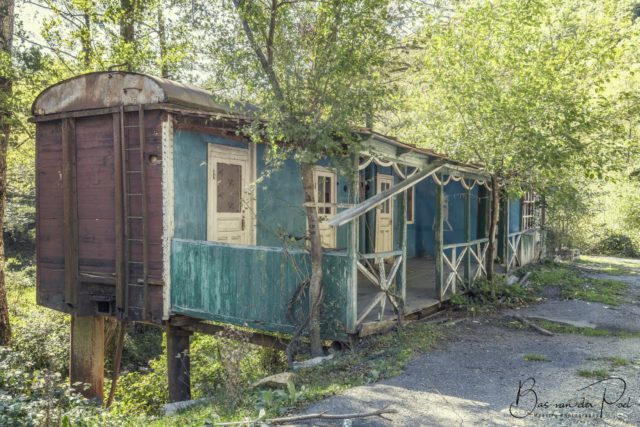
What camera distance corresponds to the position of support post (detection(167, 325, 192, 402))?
8.06 metres

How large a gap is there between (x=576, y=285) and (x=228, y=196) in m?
9.62

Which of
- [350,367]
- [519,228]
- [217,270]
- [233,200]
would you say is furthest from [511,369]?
[519,228]

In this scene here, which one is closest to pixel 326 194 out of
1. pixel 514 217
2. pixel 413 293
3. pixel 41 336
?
pixel 413 293

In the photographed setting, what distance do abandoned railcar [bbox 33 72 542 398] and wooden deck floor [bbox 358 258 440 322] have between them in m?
0.05

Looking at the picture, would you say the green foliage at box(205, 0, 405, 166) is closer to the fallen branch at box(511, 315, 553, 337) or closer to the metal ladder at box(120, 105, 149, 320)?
the metal ladder at box(120, 105, 149, 320)

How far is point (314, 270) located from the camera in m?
6.55

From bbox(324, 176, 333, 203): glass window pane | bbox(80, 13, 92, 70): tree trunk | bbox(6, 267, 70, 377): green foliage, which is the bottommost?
bbox(6, 267, 70, 377): green foliage

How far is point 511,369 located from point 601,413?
4.77ft

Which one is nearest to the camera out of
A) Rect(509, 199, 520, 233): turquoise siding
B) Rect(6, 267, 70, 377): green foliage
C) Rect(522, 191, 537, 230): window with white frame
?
Rect(6, 267, 70, 377): green foliage

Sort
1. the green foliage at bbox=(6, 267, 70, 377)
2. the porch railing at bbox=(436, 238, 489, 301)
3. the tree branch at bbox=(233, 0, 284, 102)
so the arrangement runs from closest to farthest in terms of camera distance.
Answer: the tree branch at bbox=(233, 0, 284, 102), the porch railing at bbox=(436, 238, 489, 301), the green foliage at bbox=(6, 267, 70, 377)

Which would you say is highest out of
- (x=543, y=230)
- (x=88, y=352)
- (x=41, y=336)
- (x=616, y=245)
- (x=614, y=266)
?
(x=543, y=230)
